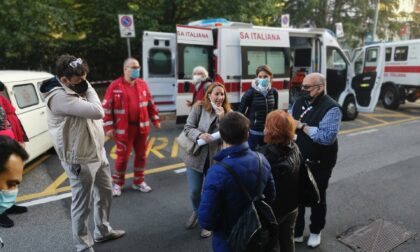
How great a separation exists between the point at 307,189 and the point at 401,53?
12.4 metres

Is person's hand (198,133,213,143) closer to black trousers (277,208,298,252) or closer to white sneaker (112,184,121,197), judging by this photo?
black trousers (277,208,298,252)

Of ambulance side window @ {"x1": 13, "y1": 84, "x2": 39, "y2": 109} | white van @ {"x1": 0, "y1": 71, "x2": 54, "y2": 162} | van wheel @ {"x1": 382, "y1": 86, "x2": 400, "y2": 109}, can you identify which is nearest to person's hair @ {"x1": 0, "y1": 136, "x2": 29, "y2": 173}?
white van @ {"x1": 0, "y1": 71, "x2": 54, "y2": 162}

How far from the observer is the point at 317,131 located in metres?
3.24

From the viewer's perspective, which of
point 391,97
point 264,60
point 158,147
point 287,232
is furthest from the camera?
point 391,97

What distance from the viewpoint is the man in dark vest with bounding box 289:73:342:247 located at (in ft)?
10.6

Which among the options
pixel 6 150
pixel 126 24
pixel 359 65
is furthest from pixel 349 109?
pixel 6 150

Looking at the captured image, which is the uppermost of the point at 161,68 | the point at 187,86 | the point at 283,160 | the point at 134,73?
the point at 161,68

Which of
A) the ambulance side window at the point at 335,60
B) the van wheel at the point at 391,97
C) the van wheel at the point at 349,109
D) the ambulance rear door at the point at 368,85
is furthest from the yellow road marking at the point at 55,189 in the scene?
the van wheel at the point at 391,97

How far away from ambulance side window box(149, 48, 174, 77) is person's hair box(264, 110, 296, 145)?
21.9 feet

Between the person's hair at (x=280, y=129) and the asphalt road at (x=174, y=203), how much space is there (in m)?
1.61

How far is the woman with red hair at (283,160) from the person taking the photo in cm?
252

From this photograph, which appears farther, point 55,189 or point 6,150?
point 55,189

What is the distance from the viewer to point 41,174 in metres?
5.73

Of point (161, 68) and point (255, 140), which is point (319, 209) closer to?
point (255, 140)
